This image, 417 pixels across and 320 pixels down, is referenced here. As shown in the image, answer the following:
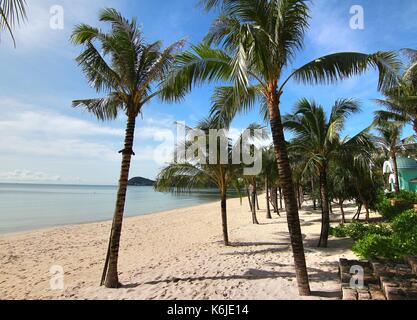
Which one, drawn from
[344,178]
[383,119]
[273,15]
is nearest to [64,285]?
[273,15]

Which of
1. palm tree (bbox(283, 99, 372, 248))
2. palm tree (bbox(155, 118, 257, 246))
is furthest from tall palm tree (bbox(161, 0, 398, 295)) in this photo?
palm tree (bbox(155, 118, 257, 246))

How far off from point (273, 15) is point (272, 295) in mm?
5696

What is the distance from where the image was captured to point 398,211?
616 inches

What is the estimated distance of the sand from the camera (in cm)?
639

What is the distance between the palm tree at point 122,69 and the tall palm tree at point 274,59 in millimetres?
1244

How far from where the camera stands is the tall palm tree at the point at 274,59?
528 cm

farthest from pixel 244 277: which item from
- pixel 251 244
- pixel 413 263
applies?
pixel 251 244

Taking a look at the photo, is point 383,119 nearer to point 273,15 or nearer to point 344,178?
point 344,178

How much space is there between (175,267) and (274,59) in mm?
6771

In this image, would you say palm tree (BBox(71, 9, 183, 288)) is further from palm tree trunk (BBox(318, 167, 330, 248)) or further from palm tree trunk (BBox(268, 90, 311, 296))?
palm tree trunk (BBox(318, 167, 330, 248))

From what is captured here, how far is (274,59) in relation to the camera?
5.51 m

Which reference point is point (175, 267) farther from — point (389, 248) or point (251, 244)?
point (389, 248)

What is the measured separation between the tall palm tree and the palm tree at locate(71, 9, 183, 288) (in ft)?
4.08

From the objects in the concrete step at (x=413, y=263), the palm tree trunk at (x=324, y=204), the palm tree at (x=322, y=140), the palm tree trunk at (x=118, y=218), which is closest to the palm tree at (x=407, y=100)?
the palm tree at (x=322, y=140)
